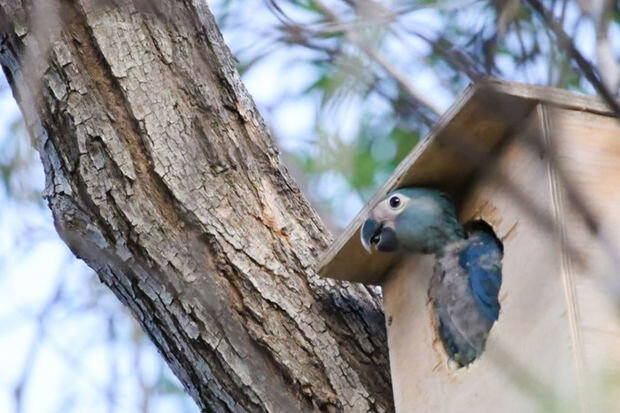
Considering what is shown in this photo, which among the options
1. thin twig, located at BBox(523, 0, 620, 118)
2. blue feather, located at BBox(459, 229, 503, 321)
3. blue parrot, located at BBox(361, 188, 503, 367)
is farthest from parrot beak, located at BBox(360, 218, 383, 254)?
thin twig, located at BBox(523, 0, 620, 118)

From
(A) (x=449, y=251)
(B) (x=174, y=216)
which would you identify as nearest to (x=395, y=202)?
(A) (x=449, y=251)

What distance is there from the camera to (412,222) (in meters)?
2.20

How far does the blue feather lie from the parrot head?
59mm

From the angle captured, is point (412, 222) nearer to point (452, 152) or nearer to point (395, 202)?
point (395, 202)

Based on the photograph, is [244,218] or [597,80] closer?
[597,80]

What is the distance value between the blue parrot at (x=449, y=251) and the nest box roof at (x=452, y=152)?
4cm

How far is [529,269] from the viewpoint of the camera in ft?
6.29

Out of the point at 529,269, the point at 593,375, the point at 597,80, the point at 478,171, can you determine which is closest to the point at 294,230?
the point at 478,171

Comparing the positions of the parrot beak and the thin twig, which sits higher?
the thin twig

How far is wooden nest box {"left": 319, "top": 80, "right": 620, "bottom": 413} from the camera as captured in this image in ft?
5.67

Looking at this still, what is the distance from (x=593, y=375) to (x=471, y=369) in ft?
1.20

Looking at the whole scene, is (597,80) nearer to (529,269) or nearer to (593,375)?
(593,375)

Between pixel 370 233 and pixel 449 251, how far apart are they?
6.5 inches

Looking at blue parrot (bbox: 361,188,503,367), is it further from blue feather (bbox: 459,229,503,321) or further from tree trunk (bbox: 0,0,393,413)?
tree trunk (bbox: 0,0,393,413)
